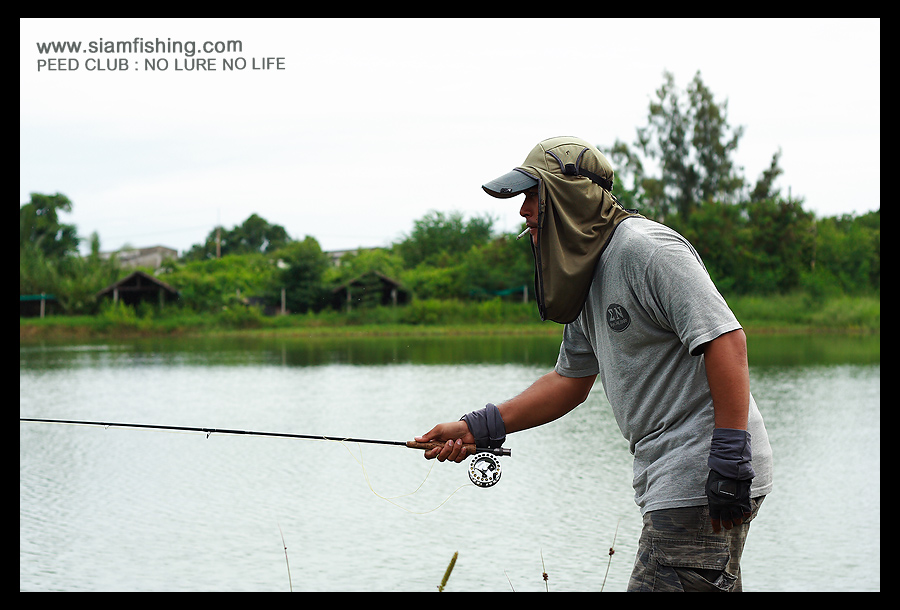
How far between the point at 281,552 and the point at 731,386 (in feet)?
18.1

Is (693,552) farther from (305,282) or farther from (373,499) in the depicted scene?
(305,282)

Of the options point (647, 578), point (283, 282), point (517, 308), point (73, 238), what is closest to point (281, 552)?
point (647, 578)

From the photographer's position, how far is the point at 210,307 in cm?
4634

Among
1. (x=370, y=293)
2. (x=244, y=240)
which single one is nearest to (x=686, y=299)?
(x=370, y=293)

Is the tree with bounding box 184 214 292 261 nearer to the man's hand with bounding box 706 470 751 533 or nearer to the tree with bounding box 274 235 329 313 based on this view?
the tree with bounding box 274 235 329 313

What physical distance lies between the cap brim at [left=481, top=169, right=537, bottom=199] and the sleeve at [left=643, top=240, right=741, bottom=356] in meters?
0.41

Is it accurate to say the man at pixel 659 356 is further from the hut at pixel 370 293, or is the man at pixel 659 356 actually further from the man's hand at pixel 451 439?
the hut at pixel 370 293

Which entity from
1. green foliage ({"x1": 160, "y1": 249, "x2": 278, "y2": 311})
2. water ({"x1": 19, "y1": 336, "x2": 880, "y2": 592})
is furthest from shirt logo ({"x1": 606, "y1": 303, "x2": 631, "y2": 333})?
green foliage ({"x1": 160, "y1": 249, "x2": 278, "y2": 311})

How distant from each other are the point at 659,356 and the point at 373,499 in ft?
21.4

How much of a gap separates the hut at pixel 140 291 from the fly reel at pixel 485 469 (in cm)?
4573

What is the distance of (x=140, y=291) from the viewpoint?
1868 inches

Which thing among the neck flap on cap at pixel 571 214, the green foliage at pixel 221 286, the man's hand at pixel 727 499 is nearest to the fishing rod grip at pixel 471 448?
the neck flap on cap at pixel 571 214

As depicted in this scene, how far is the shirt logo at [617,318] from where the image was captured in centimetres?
225

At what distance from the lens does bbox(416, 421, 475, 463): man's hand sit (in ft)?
9.06
